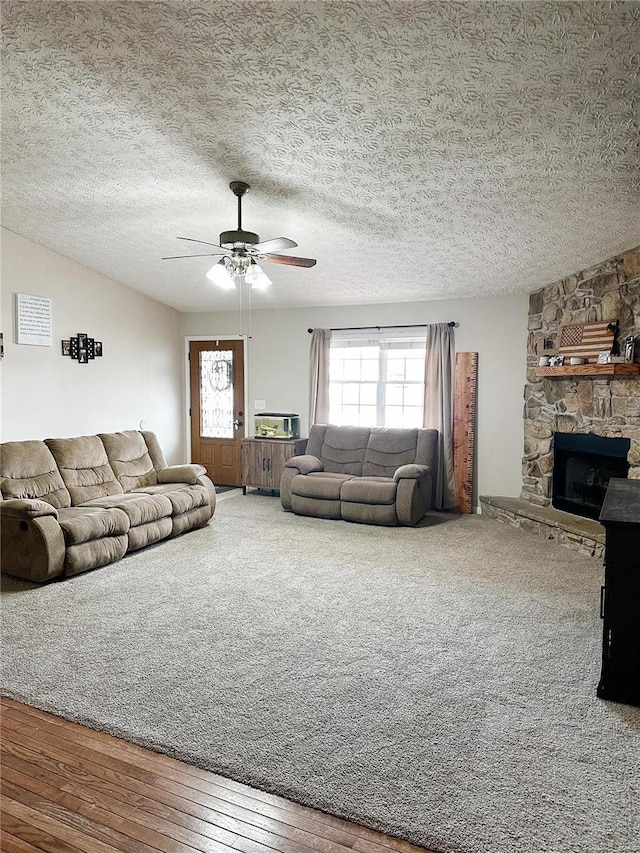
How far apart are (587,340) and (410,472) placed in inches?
79.1

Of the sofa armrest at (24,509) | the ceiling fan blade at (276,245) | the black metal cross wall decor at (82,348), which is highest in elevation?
the ceiling fan blade at (276,245)

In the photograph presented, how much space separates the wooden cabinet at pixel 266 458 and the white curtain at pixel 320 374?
0.39m

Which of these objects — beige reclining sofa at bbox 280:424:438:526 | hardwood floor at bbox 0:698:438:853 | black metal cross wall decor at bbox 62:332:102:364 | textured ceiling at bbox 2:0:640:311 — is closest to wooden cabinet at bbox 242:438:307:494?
beige reclining sofa at bbox 280:424:438:526

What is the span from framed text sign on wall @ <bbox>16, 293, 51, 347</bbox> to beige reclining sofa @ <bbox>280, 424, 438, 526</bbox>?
2878 mm

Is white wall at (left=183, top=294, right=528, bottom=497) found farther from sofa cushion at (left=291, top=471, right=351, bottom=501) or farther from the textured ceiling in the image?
sofa cushion at (left=291, top=471, right=351, bottom=501)

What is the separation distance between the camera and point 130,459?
574 cm

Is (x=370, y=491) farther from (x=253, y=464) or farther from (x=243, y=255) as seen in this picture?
(x=243, y=255)

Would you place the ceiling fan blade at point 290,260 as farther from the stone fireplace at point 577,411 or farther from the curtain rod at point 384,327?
the curtain rod at point 384,327

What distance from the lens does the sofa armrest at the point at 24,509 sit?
4.09 metres

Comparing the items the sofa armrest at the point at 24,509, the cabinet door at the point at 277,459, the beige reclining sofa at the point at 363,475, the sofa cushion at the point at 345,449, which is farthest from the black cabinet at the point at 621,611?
the cabinet door at the point at 277,459

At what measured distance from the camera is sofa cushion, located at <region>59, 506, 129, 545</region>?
13.9ft

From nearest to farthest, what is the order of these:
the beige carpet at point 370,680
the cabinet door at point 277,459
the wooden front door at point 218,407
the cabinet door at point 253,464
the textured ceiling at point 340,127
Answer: the beige carpet at point 370,680, the textured ceiling at point 340,127, the cabinet door at point 277,459, the cabinet door at point 253,464, the wooden front door at point 218,407

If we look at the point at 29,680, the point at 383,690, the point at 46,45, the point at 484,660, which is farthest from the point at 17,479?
the point at 484,660

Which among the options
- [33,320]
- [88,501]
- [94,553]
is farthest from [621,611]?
[33,320]
